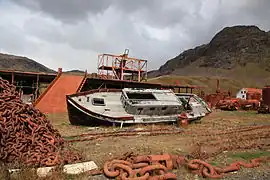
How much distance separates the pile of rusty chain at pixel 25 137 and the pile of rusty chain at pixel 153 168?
119 centimetres

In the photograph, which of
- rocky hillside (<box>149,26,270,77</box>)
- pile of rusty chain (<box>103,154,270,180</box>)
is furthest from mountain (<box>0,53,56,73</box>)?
pile of rusty chain (<box>103,154,270,180</box>)

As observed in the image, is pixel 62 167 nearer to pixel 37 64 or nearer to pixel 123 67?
pixel 123 67

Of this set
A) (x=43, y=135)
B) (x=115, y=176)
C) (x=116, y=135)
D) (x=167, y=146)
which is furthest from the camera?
(x=116, y=135)

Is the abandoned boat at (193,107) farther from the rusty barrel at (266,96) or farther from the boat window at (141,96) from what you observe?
the rusty barrel at (266,96)

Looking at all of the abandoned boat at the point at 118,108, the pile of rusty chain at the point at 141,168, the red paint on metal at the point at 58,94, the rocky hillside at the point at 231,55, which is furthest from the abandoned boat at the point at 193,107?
the rocky hillside at the point at 231,55

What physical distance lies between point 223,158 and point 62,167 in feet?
13.2

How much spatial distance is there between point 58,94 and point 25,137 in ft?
63.9

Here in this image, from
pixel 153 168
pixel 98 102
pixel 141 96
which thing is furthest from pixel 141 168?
pixel 141 96

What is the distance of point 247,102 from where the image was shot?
34.8 m

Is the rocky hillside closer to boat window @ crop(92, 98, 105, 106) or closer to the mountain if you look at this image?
the mountain

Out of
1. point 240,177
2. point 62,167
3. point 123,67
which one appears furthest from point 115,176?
point 123,67

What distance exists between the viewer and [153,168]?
19.0ft

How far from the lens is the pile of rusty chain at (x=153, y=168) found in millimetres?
5609

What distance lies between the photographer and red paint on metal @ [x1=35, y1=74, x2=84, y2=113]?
24641 millimetres
